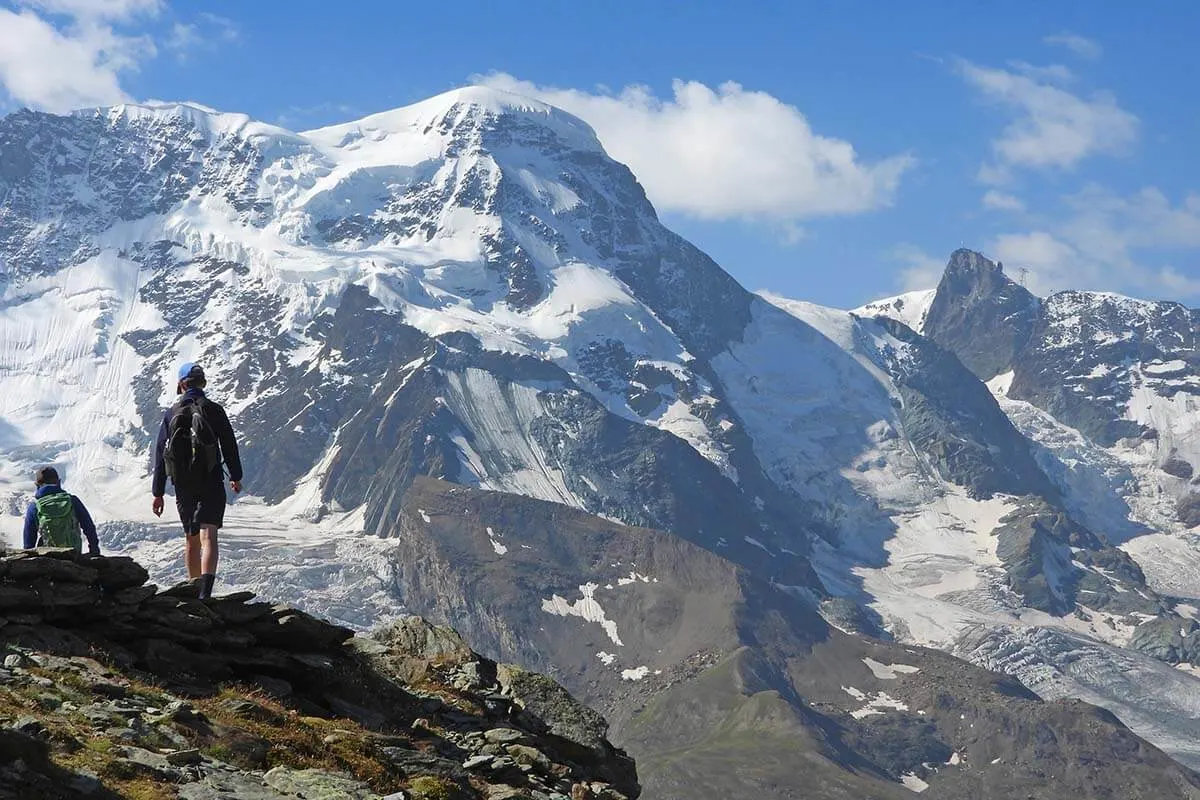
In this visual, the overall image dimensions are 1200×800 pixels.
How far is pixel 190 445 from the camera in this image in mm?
34750

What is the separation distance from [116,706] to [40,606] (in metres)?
3.19

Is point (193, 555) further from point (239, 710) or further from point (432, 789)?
point (432, 789)

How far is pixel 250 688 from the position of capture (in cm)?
3212

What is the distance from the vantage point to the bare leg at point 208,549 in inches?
1363

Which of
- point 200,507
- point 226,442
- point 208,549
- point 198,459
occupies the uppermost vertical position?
point 226,442

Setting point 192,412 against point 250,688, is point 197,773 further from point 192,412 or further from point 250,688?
point 192,412

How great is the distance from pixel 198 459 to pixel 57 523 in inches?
118

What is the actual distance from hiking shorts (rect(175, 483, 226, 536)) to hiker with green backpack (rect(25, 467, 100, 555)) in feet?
5.61

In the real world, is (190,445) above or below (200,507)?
above

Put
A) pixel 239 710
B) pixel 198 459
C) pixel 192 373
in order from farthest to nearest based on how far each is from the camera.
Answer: pixel 192 373
pixel 198 459
pixel 239 710

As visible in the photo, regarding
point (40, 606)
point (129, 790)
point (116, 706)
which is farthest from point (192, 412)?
point (129, 790)

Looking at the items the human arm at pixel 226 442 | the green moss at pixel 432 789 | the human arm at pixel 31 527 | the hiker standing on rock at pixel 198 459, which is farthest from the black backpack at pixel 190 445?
the green moss at pixel 432 789

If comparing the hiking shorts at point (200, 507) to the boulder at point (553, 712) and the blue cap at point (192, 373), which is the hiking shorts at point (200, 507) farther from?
the boulder at point (553, 712)

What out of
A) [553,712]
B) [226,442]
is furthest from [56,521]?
[553,712]
